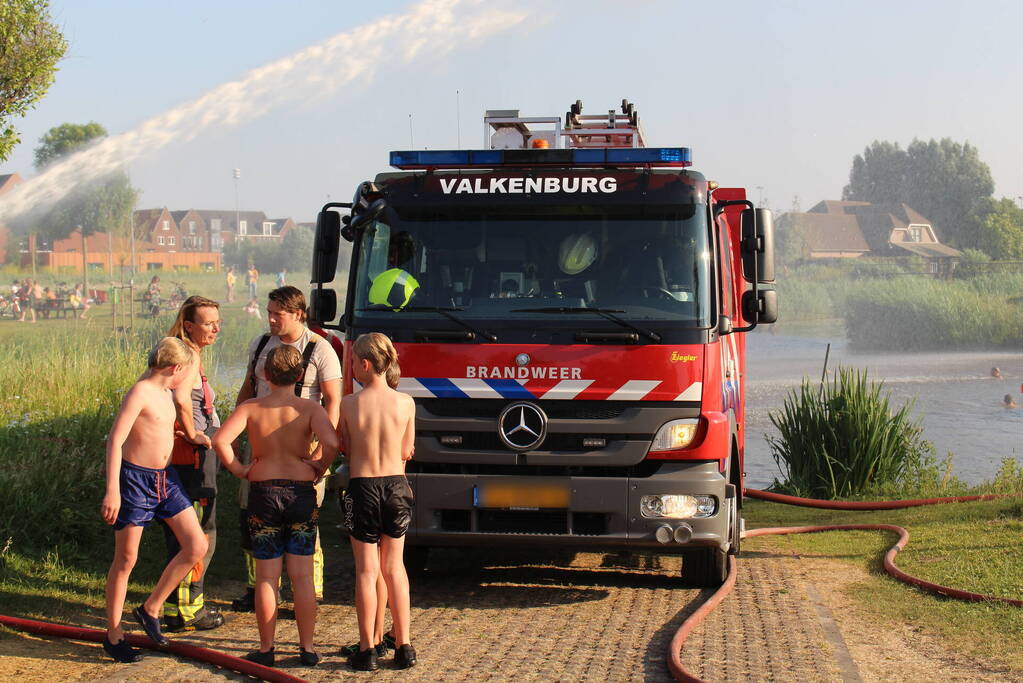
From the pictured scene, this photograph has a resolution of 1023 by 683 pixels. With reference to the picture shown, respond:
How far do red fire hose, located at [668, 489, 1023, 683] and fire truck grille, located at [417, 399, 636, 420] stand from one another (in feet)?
4.05

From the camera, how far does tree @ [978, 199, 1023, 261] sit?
68.1 metres

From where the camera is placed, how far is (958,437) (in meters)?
20.7

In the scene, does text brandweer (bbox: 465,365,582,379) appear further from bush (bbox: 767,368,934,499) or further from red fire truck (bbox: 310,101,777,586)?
bush (bbox: 767,368,934,499)

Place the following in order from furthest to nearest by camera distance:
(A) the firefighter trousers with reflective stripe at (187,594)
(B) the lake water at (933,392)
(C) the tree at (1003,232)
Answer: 1. (C) the tree at (1003,232)
2. (B) the lake water at (933,392)
3. (A) the firefighter trousers with reflective stripe at (187,594)

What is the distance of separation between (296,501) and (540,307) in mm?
2090

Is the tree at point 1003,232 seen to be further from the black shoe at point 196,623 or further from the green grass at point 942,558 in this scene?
the black shoe at point 196,623

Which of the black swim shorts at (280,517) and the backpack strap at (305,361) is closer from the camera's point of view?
the black swim shorts at (280,517)

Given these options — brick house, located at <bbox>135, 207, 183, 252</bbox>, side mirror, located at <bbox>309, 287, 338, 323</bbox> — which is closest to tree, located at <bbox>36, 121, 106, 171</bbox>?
brick house, located at <bbox>135, 207, 183, 252</bbox>

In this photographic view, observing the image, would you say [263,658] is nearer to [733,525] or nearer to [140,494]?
[140,494]

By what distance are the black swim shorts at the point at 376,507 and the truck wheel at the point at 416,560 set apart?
234cm

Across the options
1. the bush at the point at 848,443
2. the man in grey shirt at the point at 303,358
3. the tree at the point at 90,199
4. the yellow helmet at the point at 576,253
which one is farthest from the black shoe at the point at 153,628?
the tree at the point at 90,199

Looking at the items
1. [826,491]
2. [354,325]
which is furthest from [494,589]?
[826,491]

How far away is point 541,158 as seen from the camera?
7.80m

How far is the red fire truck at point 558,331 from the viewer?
720cm
